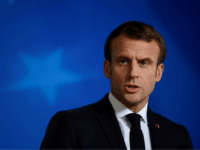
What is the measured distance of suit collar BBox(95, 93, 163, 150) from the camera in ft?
3.48

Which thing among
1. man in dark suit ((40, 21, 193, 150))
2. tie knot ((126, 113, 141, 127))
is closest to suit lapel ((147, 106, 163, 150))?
man in dark suit ((40, 21, 193, 150))

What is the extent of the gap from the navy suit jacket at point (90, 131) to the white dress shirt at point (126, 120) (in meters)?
0.02

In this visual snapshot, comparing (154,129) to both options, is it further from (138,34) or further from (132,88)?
(138,34)

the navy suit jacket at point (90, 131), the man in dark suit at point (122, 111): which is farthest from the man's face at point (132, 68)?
the navy suit jacket at point (90, 131)

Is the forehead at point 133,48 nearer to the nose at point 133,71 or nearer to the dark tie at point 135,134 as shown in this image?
the nose at point 133,71

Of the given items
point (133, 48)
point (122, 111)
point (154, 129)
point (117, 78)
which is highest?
point (133, 48)

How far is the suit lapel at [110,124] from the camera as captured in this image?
3.45 ft

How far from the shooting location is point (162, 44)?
123 centimetres

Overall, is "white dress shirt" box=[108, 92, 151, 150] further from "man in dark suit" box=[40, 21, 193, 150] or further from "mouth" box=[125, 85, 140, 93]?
"mouth" box=[125, 85, 140, 93]

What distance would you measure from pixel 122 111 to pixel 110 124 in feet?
0.30

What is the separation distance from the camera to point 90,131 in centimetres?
108

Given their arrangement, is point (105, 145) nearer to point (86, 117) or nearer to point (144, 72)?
point (86, 117)

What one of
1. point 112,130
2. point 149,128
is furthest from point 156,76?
point 112,130

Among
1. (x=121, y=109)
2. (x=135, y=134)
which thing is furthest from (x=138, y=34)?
(x=135, y=134)
